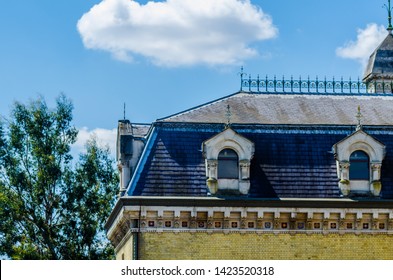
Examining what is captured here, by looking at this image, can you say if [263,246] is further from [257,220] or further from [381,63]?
[381,63]

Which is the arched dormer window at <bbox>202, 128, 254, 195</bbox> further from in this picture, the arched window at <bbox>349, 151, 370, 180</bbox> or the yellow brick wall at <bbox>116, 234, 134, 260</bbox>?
the arched window at <bbox>349, 151, 370, 180</bbox>

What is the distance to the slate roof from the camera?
44.0 meters

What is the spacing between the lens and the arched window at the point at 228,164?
4431 cm

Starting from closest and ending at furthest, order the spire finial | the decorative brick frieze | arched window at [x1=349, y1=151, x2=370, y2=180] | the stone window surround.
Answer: the decorative brick frieze → the stone window surround → arched window at [x1=349, y1=151, x2=370, y2=180] → the spire finial

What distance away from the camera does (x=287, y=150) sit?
45.2 metres

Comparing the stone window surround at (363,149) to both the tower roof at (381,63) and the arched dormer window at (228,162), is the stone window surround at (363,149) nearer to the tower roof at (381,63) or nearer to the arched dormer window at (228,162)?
the arched dormer window at (228,162)

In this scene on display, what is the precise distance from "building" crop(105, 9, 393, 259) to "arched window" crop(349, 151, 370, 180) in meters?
0.03

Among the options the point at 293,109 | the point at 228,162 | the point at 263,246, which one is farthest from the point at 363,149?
the point at 263,246

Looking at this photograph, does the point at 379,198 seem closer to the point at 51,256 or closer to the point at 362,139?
the point at 362,139

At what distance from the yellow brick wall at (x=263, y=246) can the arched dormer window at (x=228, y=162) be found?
168 centimetres

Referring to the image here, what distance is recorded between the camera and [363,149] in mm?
44781

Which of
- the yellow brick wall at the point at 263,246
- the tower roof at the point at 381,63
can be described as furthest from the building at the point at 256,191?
the tower roof at the point at 381,63

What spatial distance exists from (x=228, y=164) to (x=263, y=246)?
308 cm

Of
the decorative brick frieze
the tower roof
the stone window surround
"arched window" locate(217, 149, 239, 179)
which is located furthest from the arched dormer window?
the tower roof
